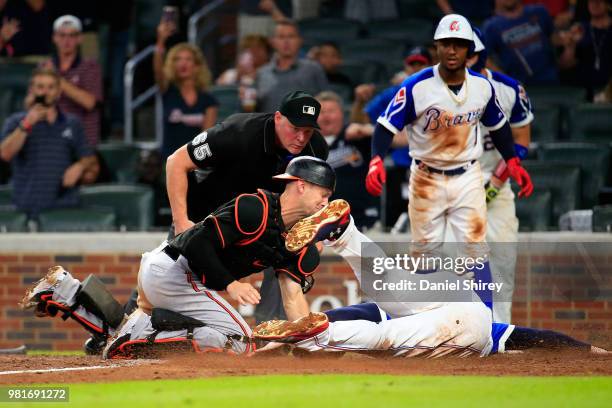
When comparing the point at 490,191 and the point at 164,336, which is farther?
the point at 490,191

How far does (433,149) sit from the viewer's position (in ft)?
27.5

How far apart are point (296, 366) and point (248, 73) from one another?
6386 mm

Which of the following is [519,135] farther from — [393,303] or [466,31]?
[393,303]

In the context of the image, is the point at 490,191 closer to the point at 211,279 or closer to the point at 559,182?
the point at 559,182

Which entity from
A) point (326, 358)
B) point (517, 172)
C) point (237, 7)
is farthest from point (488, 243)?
point (237, 7)

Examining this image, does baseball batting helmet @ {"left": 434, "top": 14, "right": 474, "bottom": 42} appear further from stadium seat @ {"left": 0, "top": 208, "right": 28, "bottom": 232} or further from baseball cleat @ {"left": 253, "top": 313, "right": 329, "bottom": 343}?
stadium seat @ {"left": 0, "top": 208, "right": 28, "bottom": 232}

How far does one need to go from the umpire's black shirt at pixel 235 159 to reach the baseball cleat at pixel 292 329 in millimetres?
1241

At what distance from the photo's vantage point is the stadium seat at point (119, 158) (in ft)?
39.2

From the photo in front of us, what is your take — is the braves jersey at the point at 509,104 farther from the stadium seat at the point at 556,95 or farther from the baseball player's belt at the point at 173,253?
the stadium seat at the point at 556,95

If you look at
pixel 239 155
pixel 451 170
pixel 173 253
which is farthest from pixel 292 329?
pixel 451 170

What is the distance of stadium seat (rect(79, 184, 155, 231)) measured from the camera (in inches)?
423

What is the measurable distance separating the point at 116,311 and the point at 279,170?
54.9 inches

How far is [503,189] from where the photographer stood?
29.6ft

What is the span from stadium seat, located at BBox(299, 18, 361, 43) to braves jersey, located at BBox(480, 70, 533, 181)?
5360 mm
